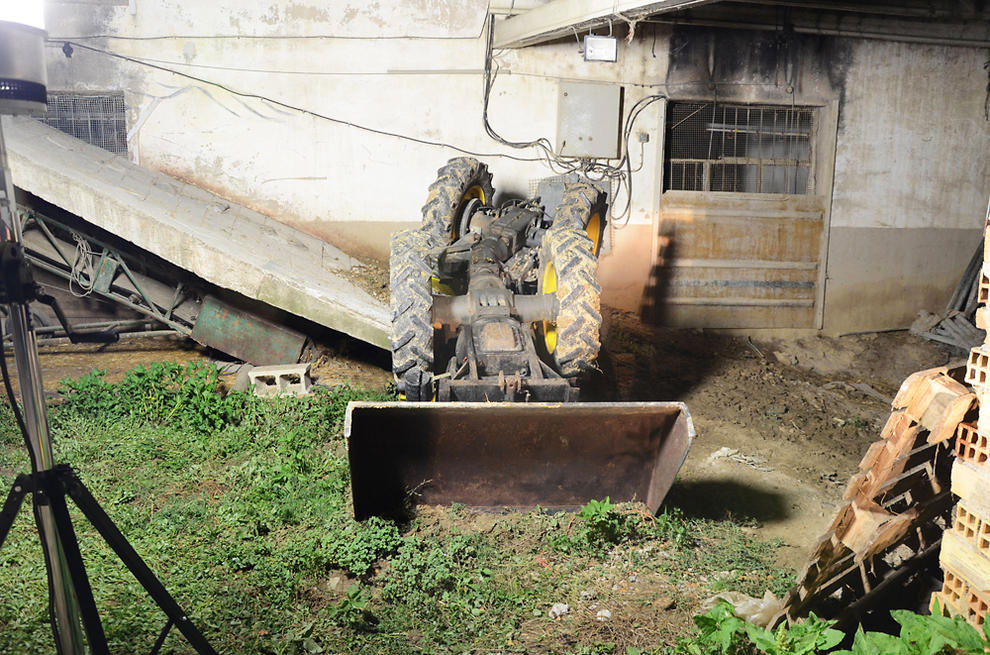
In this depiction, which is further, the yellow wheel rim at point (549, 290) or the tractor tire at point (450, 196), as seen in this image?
the tractor tire at point (450, 196)

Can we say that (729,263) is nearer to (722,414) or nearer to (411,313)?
(722,414)

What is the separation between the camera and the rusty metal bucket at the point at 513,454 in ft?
12.1

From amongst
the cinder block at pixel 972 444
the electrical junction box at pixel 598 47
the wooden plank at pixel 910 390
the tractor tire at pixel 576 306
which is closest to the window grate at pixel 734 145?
the electrical junction box at pixel 598 47

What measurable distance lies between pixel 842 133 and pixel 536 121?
347cm

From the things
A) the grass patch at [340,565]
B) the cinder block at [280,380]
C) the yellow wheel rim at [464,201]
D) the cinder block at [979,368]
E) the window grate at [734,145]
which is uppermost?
the window grate at [734,145]

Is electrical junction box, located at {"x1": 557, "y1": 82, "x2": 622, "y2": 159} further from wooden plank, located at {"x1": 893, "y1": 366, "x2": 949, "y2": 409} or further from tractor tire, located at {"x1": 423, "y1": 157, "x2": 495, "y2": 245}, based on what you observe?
wooden plank, located at {"x1": 893, "y1": 366, "x2": 949, "y2": 409}

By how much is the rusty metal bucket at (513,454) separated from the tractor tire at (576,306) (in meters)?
0.81

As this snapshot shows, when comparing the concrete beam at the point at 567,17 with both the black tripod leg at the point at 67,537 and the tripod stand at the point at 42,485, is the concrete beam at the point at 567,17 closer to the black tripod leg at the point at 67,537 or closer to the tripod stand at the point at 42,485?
the tripod stand at the point at 42,485

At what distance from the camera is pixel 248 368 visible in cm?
620

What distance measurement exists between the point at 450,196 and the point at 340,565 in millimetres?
3696

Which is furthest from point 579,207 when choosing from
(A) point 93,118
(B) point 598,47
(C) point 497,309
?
(A) point 93,118

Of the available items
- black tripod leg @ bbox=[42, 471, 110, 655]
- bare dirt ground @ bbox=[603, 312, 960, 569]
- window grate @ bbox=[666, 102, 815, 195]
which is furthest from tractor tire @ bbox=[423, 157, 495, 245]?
black tripod leg @ bbox=[42, 471, 110, 655]

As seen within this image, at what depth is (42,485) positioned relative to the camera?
6.79ft

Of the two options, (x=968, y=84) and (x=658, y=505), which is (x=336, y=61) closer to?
(x=658, y=505)
